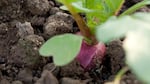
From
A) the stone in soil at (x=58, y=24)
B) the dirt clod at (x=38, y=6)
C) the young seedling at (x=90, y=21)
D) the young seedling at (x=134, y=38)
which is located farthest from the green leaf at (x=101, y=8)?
the young seedling at (x=134, y=38)

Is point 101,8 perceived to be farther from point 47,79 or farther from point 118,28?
point 118,28

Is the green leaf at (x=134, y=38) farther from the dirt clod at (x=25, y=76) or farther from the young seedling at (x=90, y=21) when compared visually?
the dirt clod at (x=25, y=76)

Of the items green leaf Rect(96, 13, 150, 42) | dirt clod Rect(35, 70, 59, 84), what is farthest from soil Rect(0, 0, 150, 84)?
green leaf Rect(96, 13, 150, 42)

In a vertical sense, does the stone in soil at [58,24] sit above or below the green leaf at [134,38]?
below

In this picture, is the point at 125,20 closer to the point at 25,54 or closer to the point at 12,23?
the point at 25,54

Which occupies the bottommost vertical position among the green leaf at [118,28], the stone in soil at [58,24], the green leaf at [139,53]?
the stone in soil at [58,24]

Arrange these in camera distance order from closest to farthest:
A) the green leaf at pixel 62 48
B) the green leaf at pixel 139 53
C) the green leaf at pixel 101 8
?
the green leaf at pixel 139 53 → the green leaf at pixel 62 48 → the green leaf at pixel 101 8

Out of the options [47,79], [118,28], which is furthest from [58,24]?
[118,28]
